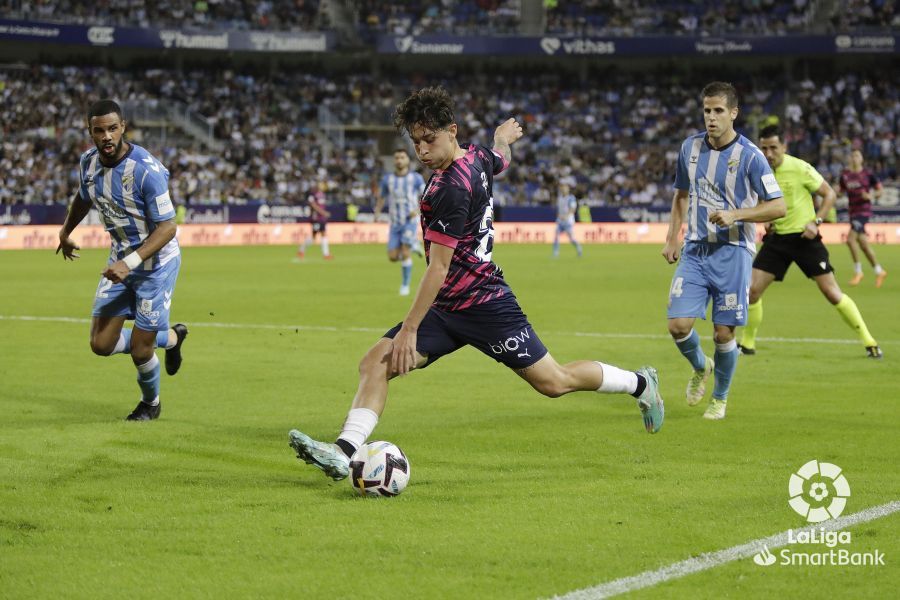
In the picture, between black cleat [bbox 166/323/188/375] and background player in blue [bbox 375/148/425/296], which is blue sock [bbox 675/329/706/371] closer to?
black cleat [bbox 166/323/188/375]

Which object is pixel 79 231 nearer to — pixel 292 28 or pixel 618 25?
pixel 292 28

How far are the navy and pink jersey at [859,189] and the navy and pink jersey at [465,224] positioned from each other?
1859cm

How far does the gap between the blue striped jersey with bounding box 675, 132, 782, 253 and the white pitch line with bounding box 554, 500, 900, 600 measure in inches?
136

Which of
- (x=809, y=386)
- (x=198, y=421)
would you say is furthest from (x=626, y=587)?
(x=809, y=386)

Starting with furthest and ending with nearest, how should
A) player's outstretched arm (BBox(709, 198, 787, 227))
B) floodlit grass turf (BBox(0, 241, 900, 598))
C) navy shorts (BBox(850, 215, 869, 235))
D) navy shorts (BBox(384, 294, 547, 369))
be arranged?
1. navy shorts (BBox(850, 215, 869, 235))
2. player's outstretched arm (BBox(709, 198, 787, 227))
3. navy shorts (BBox(384, 294, 547, 369))
4. floodlit grass turf (BBox(0, 241, 900, 598))

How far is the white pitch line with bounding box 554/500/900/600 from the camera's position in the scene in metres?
4.95

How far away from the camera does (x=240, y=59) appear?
2302 inches

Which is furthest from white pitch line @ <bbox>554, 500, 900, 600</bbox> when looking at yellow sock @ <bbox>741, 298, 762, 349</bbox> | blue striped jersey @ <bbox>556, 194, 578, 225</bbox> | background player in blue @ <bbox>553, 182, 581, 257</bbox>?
blue striped jersey @ <bbox>556, 194, 578, 225</bbox>

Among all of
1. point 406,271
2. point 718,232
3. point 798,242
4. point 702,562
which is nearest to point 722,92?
point 718,232

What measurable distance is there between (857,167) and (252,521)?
20.1 meters

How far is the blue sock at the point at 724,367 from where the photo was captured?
9.63m

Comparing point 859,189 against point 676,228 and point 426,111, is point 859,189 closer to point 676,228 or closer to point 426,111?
point 676,228

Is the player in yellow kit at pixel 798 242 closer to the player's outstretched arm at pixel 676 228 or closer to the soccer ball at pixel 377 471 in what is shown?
the player's outstretched arm at pixel 676 228

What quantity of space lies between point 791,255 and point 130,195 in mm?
7392
